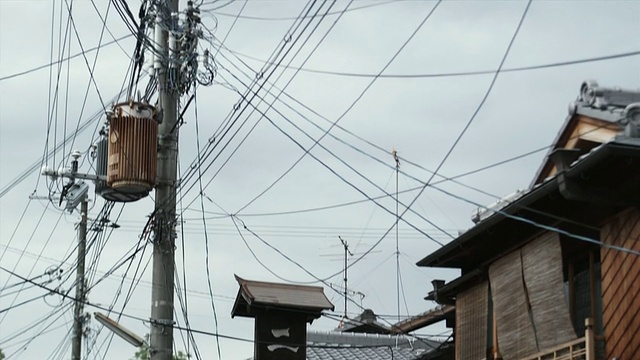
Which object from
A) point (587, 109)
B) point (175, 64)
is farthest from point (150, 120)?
point (587, 109)

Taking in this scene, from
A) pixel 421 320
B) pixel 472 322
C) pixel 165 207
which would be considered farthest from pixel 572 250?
pixel 421 320

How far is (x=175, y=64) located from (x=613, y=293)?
9878 mm

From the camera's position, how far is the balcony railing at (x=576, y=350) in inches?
666

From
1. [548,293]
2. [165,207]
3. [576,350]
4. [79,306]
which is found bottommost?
[576,350]

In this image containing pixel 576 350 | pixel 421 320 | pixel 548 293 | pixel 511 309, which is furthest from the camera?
pixel 421 320

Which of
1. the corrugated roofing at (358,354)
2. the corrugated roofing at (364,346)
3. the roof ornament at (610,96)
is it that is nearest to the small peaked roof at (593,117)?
the roof ornament at (610,96)

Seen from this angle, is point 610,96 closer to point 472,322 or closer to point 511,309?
point 511,309

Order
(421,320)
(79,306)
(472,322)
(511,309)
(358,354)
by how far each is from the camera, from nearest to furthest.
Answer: (511,309) < (472,322) < (421,320) < (358,354) < (79,306)

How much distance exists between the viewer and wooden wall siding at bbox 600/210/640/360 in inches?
649

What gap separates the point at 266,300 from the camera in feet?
82.3

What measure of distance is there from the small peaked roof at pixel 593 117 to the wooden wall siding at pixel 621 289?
1456 millimetres

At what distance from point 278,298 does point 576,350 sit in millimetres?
9446

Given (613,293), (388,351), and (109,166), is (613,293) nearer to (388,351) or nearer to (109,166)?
(109,166)

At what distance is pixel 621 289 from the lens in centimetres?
1694
